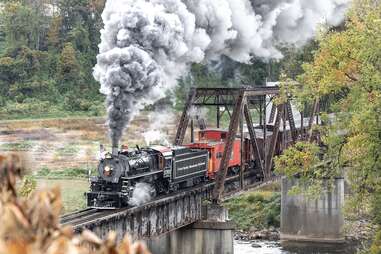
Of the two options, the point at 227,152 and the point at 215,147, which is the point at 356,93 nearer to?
the point at 227,152

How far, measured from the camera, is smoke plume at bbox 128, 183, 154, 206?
105ft

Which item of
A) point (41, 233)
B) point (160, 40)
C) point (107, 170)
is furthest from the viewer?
point (160, 40)

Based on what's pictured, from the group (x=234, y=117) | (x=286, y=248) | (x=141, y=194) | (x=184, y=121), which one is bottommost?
(x=286, y=248)

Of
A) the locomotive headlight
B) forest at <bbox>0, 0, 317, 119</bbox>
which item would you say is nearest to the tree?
the locomotive headlight

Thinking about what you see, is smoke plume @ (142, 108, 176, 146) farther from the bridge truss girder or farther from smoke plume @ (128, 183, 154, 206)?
smoke plume @ (128, 183, 154, 206)

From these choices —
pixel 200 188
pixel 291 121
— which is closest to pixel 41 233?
pixel 200 188

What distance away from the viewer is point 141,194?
32.7m

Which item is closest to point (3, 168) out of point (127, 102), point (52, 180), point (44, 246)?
point (44, 246)

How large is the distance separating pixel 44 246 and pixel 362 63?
2203 centimetres

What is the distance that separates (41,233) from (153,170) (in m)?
30.5

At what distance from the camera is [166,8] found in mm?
38531

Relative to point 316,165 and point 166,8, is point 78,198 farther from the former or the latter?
point 316,165

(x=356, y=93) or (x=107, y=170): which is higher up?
(x=356, y=93)

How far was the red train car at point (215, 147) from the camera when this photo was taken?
42.2 metres
